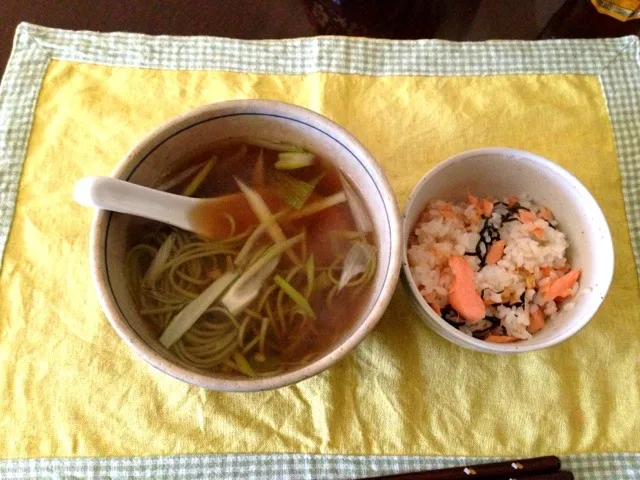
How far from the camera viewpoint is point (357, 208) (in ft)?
2.66

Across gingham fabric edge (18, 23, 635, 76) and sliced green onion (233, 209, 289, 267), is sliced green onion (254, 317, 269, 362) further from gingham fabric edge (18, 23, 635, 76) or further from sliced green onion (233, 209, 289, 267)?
gingham fabric edge (18, 23, 635, 76)

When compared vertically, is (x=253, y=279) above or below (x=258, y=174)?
below

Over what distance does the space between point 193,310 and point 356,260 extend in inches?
9.8

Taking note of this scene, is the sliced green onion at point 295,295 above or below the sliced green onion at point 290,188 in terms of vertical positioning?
below

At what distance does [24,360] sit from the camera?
84cm

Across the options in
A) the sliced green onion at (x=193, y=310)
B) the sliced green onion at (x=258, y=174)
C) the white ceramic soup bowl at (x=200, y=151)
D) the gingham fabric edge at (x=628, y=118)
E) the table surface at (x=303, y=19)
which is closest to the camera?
the white ceramic soup bowl at (x=200, y=151)

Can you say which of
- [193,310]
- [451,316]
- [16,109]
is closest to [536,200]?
[451,316]

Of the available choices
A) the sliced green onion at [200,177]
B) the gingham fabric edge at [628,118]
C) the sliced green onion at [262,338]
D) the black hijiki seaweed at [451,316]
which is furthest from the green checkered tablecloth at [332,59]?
the sliced green onion at [262,338]

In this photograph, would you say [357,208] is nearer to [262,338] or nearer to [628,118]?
[262,338]

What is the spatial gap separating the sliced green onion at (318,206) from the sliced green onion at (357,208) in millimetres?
16

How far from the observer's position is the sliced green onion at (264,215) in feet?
2.68

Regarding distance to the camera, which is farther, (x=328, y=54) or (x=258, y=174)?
(x=328, y=54)

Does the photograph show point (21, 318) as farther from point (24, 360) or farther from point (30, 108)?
point (30, 108)

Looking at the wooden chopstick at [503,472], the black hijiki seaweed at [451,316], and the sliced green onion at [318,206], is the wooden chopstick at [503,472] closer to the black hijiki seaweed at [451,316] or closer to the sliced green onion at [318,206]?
the black hijiki seaweed at [451,316]
